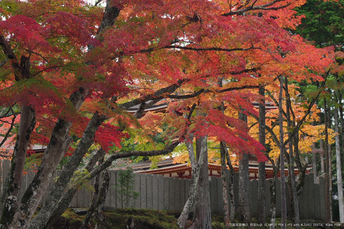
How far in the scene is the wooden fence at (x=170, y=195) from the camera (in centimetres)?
1187

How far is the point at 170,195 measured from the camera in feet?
49.9

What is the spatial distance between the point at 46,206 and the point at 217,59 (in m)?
4.71

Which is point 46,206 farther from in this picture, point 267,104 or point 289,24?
point 267,104

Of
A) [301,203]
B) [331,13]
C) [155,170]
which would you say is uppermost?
[331,13]

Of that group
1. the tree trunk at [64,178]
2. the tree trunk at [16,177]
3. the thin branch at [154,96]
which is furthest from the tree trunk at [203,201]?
the tree trunk at [16,177]

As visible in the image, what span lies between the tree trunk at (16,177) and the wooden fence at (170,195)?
3355 millimetres

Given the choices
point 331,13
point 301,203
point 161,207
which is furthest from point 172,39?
point 301,203

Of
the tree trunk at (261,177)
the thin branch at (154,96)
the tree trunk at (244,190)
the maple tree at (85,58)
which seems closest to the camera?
the maple tree at (85,58)

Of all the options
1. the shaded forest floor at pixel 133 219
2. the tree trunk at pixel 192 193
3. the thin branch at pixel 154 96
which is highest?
the thin branch at pixel 154 96

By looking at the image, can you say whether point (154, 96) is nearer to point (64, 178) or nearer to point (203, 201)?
point (64, 178)

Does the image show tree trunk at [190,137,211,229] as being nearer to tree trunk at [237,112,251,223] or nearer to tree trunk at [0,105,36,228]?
tree trunk at [237,112,251,223]

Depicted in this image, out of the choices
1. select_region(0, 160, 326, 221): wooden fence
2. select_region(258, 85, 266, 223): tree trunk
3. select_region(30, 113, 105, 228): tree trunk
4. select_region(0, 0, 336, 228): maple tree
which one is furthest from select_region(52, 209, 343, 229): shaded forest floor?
select_region(30, 113, 105, 228): tree trunk

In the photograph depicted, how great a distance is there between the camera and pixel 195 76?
848 centimetres

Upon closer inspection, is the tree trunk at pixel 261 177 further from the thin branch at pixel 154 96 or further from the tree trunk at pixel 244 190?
the thin branch at pixel 154 96
